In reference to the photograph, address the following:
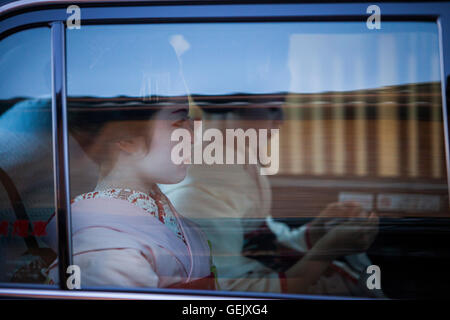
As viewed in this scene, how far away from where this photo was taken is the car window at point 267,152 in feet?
4.24

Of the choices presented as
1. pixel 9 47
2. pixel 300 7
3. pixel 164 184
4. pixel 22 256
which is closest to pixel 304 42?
pixel 300 7

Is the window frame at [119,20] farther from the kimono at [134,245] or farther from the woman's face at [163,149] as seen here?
the woman's face at [163,149]

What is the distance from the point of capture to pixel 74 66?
4.39 feet

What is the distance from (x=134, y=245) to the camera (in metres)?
1.33

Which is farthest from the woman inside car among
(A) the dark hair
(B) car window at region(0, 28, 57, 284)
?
(B) car window at region(0, 28, 57, 284)

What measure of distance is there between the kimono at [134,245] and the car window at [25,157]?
11 cm

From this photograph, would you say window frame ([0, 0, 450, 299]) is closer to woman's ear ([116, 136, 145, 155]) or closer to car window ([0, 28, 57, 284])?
car window ([0, 28, 57, 284])

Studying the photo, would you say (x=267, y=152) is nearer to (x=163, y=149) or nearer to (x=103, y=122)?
(x=163, y=149)

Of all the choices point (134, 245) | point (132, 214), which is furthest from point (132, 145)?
point (134, 245)

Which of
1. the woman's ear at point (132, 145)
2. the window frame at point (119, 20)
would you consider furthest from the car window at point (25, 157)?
the woman's ear at point (132, 145)

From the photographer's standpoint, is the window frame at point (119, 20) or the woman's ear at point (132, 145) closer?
the window frame at point (119, 20)

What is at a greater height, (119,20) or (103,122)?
(119,20)

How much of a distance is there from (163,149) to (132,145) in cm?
12
